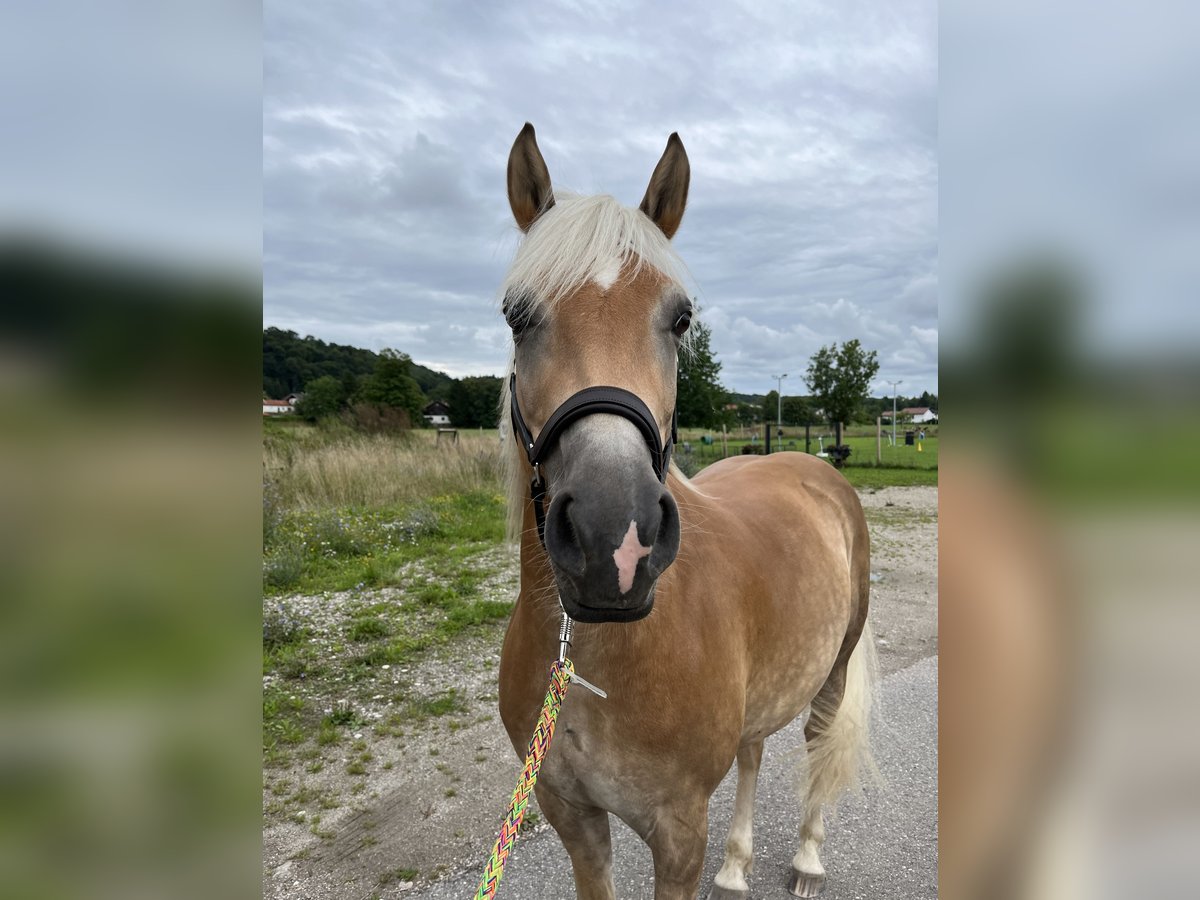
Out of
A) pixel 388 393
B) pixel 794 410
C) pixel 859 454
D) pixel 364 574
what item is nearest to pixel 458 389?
pixel 388 393

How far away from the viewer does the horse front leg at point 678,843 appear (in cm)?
204

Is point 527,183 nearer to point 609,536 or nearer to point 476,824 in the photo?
point 609,536

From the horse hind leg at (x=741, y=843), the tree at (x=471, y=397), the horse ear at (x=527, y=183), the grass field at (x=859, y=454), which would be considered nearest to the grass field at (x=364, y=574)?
the horse ear at (x=527, y=183)

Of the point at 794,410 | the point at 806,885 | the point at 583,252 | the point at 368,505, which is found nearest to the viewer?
the point at 583,252

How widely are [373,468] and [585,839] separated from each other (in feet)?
31.2

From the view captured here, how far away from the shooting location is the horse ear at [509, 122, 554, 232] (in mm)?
2025

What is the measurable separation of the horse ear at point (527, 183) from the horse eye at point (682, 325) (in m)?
0.62

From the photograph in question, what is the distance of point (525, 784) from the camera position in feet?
4.59

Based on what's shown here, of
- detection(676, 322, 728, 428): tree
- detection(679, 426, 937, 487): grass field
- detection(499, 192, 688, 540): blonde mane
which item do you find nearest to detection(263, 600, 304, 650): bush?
detection(499, 192, 688, 540): blonde mane
